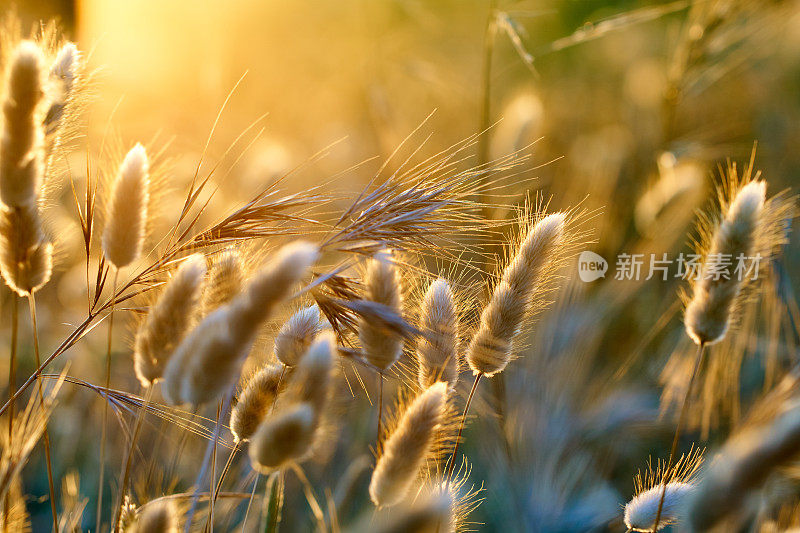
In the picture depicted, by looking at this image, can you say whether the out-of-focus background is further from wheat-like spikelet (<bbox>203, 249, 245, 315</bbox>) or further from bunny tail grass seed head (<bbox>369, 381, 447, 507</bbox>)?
bunny tail grass seed head (<bbox>369, 381, 447, 507</bbox>)

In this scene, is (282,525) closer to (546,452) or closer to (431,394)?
(546,452)

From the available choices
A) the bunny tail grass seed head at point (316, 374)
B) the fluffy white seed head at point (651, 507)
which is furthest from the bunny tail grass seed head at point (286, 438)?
the fluffy white seed head at point (651, 507)

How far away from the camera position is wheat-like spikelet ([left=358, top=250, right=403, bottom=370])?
0.65m

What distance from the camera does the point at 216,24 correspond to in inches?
82.7

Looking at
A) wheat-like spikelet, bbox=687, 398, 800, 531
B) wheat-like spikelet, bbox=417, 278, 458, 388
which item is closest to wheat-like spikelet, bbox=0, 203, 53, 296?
wheat-like spikelet, bbox=417, 278, 458, 388

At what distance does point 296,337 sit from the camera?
66 cm

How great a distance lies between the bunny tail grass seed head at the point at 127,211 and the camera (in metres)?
0.64

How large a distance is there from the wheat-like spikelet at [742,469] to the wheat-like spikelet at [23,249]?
62 cm

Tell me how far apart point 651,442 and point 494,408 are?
52cm

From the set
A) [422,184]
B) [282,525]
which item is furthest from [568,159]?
[422,184]

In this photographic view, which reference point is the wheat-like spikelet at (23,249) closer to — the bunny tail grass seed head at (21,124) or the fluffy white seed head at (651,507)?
the bunny tail grass seed head at (21,124)

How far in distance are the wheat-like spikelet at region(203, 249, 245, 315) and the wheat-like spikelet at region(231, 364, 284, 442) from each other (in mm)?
89

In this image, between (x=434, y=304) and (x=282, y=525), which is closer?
(x=434, y=304)

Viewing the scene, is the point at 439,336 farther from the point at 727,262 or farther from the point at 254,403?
the point at 727,262
